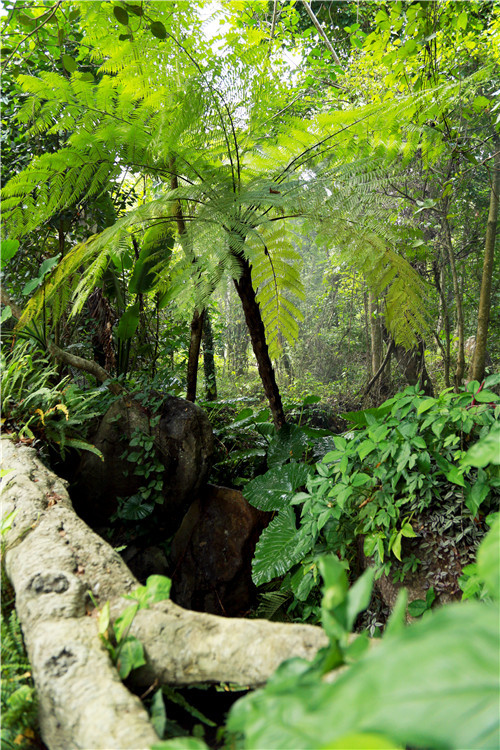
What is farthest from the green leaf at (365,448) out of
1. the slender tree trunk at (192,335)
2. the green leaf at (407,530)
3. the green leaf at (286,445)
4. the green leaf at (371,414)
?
the slender tree trunk at (192,335)

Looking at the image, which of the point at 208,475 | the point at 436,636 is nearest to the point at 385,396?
the point at 208,475

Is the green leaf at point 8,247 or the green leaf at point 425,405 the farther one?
the green leaf at point 8,247

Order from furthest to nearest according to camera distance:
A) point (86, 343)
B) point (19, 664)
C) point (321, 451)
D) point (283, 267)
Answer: point (86, 343), point (321, 451), point (283, 267), point (19, 664)

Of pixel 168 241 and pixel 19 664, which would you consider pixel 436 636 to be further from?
pixel 168 241

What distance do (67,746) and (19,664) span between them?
0.29 m

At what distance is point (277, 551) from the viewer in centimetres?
213

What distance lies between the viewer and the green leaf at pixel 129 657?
0.80m

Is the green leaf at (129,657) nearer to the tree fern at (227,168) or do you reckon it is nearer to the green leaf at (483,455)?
the green leaf at (483,455)

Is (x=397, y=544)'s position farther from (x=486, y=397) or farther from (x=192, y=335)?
(x=192, y=335)

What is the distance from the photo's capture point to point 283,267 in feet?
8.29

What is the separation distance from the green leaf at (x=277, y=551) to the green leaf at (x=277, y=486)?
148 mm

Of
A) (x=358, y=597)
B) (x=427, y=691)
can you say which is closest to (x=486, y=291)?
(x=358, y=597)

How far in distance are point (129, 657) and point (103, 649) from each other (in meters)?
0.07

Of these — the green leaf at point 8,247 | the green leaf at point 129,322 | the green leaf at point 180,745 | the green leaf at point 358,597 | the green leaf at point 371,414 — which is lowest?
the green leaf at point 180,745
